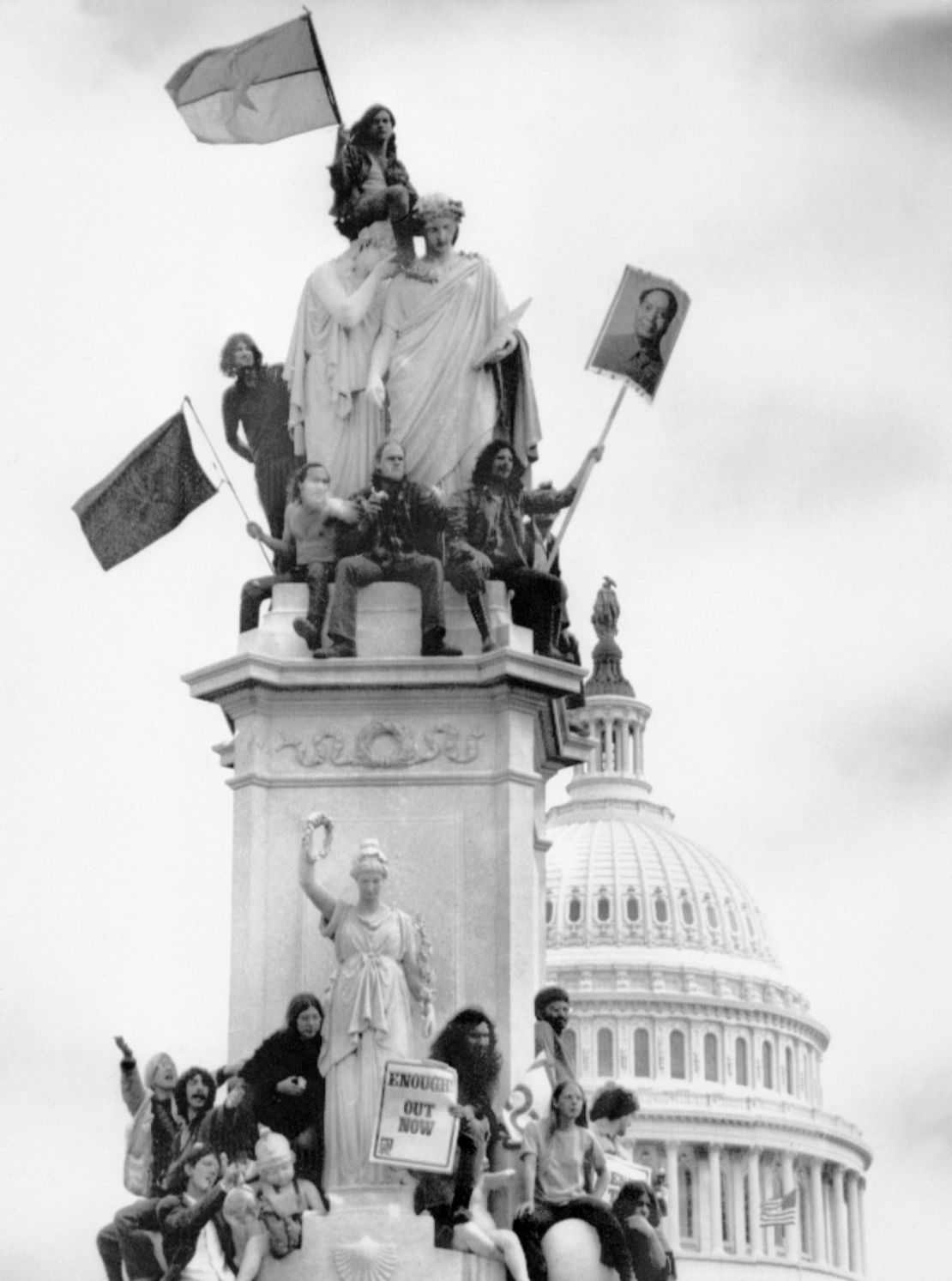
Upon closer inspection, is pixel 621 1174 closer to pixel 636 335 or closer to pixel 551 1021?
pixel 551 1021

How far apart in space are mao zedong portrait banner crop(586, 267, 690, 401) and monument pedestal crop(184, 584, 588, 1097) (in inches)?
135

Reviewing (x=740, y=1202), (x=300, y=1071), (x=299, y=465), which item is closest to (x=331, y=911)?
(x=300, y=1071)

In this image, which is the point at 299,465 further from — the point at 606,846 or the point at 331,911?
the point at 606,846

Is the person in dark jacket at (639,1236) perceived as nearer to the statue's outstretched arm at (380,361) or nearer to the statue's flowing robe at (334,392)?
the statue's flowing robe at (334,392)

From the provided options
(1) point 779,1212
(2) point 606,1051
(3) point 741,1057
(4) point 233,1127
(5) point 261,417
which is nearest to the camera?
(4) point 233,1127

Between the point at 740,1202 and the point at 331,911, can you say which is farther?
the point at 740,1202

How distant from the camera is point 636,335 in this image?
1084 inches

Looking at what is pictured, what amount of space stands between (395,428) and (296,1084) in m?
5.83

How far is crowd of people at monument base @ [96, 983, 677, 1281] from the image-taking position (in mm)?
22359

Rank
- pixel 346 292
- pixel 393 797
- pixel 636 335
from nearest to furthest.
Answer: pixel 393 797, pixel 346 292, pixel 636 335

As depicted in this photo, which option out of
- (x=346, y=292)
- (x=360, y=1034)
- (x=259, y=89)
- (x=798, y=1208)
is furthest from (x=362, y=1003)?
(x=798, y=1208)

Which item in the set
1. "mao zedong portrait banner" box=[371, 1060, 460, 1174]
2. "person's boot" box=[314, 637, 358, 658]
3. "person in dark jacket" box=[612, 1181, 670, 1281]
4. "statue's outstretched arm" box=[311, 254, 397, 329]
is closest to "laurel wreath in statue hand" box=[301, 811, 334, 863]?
"mao zedong portrait banner" box=[371, 1060, 460, 1174]

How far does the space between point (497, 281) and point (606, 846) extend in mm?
165162

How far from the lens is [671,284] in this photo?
27219 mm
